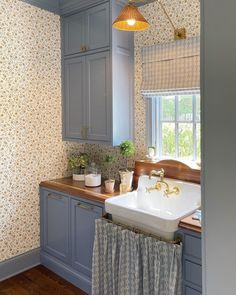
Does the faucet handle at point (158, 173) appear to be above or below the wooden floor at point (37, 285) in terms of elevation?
above

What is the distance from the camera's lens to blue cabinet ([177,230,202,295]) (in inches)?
67.5

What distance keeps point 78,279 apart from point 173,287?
1.12 metres

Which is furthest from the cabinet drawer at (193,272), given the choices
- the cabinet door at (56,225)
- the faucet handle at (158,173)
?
the cabinet door at (56,225)

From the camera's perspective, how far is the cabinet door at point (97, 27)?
2580 mm

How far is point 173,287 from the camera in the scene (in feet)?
5.74

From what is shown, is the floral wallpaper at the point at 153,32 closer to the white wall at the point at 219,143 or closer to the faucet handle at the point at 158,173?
the faucet handle at the point at 158,173

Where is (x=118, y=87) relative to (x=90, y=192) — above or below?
above

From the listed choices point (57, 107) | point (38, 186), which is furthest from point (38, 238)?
point (57, 107)

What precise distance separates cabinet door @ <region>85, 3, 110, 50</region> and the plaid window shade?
381 mm

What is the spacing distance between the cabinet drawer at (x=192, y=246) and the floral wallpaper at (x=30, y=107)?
44.9 inches

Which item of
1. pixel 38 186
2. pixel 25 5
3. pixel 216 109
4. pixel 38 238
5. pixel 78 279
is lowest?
pixel 78 279

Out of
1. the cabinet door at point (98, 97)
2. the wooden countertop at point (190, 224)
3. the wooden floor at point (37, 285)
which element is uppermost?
the cabinet door at point (98, 97)

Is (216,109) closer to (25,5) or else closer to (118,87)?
(118,87)

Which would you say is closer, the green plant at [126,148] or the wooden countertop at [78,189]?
the wooden countertop at [78,189]
